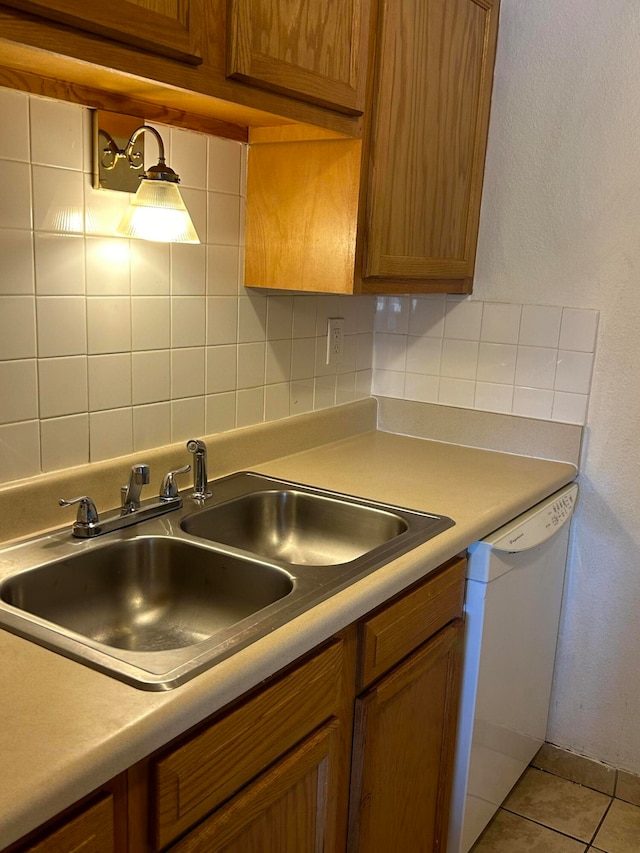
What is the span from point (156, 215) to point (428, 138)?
2.53ft

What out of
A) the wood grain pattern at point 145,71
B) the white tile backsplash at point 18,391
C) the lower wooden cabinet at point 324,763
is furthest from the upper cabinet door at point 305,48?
the lower wooden cabinet at point 324,763

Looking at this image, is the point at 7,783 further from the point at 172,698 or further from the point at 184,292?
the point at 184,292

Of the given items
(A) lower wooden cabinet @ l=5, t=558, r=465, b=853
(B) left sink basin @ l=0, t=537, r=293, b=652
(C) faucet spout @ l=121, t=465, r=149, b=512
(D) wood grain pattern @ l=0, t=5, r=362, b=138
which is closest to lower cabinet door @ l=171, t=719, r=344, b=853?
(A) lower wooden cabinet @ l=5, t=558, r=465, b=853

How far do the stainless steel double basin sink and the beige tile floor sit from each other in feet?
3.05

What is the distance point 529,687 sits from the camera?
6.66 ft

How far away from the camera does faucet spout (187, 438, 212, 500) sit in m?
1.64

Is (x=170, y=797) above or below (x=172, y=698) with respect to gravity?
below

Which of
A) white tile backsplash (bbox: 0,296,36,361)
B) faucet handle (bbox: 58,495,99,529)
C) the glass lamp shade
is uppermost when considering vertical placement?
the glass lamp shade

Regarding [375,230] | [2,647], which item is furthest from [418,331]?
[2,647]

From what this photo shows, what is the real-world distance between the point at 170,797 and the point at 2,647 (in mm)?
291

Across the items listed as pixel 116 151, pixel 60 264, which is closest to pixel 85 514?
pixel 60 264

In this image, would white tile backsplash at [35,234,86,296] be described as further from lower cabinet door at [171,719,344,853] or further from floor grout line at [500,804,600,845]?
floor grout line at [500,804,600,845]

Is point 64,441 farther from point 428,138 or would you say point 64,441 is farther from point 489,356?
point 489,356

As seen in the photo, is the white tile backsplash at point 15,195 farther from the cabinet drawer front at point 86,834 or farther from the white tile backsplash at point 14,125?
the cabinet drawer front at point 86,834
